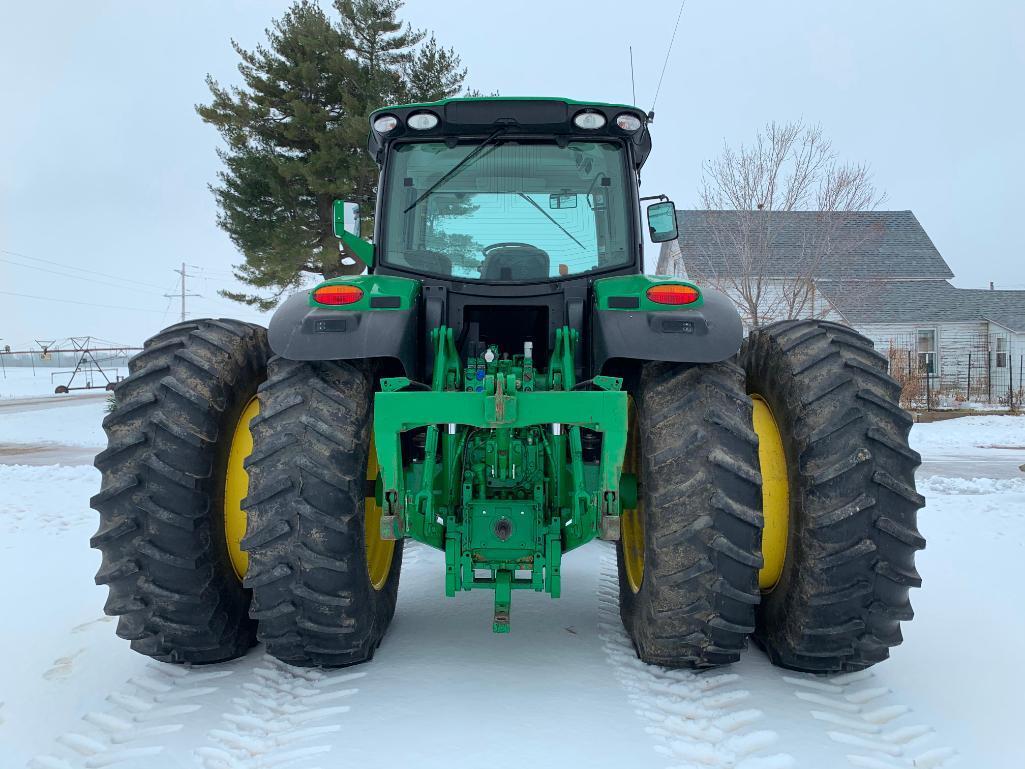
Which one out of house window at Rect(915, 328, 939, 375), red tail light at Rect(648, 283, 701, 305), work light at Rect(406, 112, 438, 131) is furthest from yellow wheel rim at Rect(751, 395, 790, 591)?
house window at Rect(915, 328, 939, 375)

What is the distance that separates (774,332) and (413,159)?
6.36 feet

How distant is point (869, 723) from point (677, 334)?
159 centimetres

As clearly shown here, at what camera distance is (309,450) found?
2.94 meters

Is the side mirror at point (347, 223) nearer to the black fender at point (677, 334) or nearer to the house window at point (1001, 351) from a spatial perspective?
the black fender at point (677, 334)

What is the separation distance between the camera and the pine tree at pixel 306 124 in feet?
51.5

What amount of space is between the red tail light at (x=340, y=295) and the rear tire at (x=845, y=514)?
182 centimetres

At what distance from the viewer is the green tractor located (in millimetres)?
2896

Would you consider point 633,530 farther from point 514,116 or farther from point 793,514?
point 514,116

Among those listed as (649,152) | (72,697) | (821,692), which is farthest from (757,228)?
(72,697)

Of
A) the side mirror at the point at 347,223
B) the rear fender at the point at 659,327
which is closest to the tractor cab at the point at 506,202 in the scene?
the side mirror at the point at 347,223

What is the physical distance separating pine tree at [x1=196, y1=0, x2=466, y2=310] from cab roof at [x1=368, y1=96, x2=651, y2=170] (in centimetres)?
1230

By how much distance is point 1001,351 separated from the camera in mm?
24109

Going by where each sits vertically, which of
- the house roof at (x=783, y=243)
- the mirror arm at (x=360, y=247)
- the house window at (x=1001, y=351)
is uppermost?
the house roof at (x=783, y=243)

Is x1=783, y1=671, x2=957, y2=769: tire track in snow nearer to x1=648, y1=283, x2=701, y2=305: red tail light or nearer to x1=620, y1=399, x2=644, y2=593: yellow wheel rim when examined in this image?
x1=620, y1=399, x2=644, y2=593: yellow wheel rim
